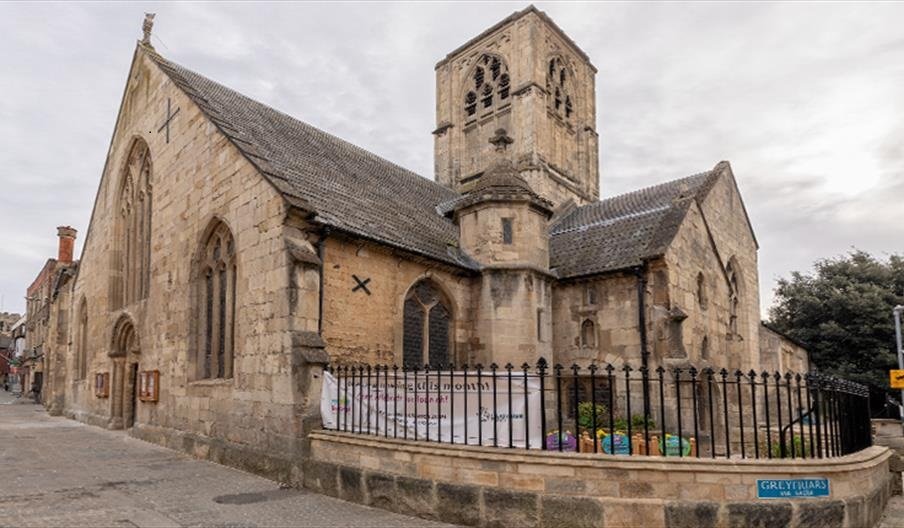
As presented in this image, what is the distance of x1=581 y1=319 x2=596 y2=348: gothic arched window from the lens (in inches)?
651

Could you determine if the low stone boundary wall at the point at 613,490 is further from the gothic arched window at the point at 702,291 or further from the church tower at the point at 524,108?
the church tower at the point at 524,108

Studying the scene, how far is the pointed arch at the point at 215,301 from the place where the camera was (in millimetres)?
12844

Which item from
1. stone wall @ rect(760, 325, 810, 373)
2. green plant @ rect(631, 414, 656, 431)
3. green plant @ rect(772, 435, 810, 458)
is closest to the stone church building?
stone wall @ rect(760, 325, 810, 373)

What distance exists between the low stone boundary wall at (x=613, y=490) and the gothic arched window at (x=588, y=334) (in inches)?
337

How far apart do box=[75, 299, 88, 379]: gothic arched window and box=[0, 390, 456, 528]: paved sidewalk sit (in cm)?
880

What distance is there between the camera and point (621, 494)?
681 cm

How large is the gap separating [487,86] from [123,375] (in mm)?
20328

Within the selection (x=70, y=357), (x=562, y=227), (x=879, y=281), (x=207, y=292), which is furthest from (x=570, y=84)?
(x=70, y=357)

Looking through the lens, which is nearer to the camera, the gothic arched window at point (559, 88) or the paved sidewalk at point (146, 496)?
the paved sidewalk at point (146, 496)

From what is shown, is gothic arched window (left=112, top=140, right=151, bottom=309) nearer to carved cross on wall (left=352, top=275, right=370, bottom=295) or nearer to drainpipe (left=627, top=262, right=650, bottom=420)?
carved cross on wall (left=352, top=275, right=370, bottom=295)

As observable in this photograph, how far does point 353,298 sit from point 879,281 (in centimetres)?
3330

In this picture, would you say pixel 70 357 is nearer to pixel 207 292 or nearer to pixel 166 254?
pixel 166 254

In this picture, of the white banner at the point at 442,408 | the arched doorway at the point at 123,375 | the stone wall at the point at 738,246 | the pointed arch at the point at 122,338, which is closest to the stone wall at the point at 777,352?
the stone wall at the point at 738,246

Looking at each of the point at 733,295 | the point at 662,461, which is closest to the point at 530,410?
the point at 662,461
